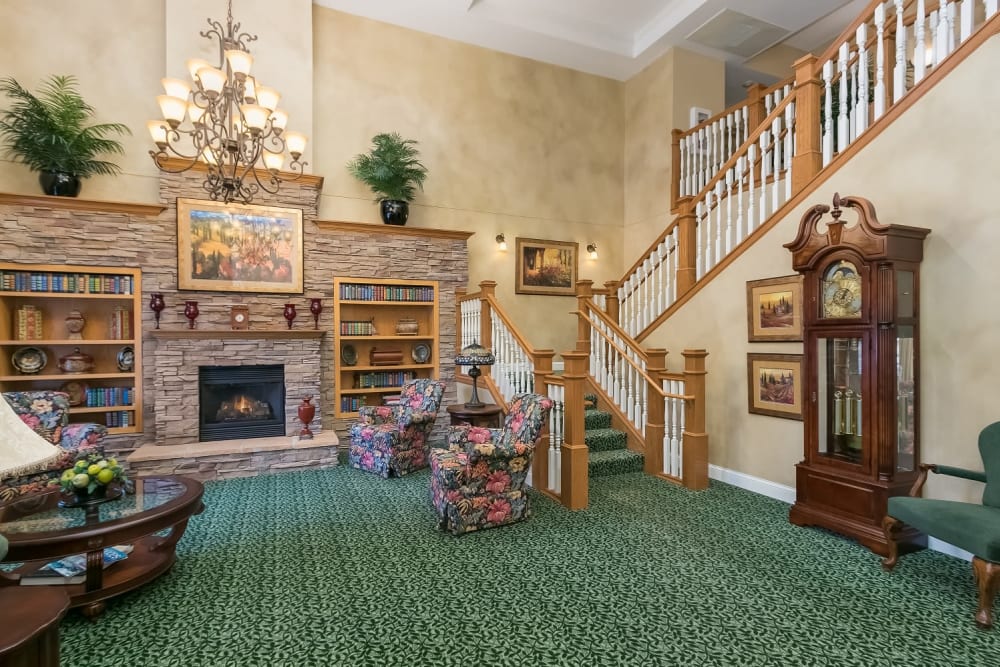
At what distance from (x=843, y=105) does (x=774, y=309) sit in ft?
5.95

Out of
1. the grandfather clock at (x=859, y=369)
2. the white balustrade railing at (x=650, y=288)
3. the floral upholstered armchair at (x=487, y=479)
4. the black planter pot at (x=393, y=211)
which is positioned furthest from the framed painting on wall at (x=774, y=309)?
the black planter pot at (x=393, y=211)

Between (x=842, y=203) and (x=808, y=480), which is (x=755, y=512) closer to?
(x=808, y=480)

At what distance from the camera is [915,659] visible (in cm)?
226

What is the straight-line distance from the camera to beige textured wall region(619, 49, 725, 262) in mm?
7570

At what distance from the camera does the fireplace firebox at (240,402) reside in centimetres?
562

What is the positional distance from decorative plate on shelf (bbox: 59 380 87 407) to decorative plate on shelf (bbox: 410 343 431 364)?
368cm

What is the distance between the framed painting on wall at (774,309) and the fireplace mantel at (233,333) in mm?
4722

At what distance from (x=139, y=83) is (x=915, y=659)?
841 centimetres

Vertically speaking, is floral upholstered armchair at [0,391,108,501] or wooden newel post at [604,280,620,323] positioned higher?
wooden newel post at [604,280,620,323]

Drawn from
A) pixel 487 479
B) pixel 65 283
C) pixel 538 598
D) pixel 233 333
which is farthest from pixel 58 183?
pixel 538 598

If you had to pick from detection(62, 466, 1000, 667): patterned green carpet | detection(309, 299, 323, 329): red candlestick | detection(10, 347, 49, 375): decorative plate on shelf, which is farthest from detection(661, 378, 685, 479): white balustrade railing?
detection(10, 347, 49, 375): decorative plate on shelf

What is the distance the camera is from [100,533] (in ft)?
8.43

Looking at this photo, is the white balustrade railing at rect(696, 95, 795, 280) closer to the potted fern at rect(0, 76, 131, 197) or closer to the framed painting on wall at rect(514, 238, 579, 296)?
the framed painting on wall at rect(514, 238, 579, 296)

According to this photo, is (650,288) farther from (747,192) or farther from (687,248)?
(747,192)
